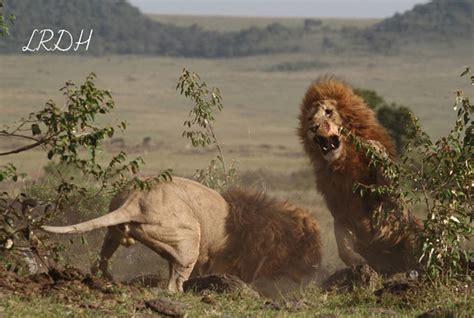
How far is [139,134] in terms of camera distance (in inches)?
1658

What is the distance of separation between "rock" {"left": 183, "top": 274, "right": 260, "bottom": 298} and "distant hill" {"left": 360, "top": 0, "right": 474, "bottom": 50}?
7642 cm

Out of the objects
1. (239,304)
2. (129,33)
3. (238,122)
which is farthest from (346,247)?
(129,33)

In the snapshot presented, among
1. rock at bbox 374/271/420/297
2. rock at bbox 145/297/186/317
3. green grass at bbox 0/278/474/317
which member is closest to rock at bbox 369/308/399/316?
green grass at bbox 0/278/474/317

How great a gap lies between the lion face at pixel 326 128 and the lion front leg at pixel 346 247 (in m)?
0.58

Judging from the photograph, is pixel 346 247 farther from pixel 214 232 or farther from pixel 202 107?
pixel 202 107

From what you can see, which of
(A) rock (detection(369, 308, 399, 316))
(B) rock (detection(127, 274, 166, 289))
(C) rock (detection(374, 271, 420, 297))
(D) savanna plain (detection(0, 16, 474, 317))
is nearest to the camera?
(A) rock (detection(369, 308, 399, 316))

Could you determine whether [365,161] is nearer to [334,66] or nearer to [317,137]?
[317,137]

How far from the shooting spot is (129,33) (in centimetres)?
9388

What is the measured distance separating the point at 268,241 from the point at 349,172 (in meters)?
0.86

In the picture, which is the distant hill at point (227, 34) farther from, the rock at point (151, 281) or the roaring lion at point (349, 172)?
the rock at point (151, 281)

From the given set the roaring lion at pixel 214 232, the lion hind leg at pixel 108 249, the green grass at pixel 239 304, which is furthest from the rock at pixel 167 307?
the lion hind leg at pixel 108 249

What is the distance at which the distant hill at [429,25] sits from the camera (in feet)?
287

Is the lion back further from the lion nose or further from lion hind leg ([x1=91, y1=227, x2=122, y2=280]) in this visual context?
lion hind leg ([x1=91, y1=227, x2=122, y2=280])

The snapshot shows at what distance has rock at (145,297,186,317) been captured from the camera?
7305mm
